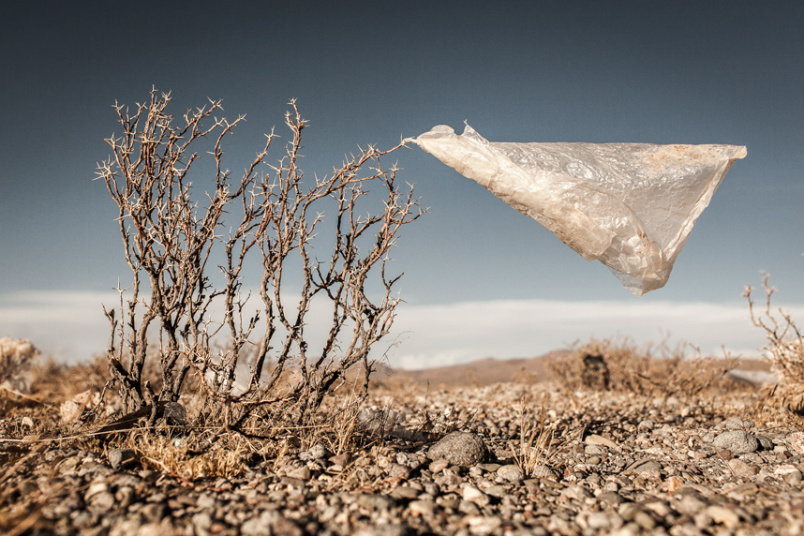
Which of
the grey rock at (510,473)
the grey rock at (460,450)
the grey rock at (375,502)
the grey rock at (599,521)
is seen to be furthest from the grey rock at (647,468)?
the grey rock at (375,502)

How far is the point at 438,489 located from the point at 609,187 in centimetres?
236

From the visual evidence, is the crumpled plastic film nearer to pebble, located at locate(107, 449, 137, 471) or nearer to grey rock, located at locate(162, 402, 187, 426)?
grey rock, located at locate(162, 402, 187, 426)

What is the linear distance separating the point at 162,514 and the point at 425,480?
4.45 ft

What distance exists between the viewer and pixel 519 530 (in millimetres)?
2553

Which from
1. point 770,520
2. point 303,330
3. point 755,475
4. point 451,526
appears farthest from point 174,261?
point 755,475

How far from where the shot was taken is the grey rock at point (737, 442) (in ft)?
13.8

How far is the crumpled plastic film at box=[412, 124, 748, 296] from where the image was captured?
393 centimetres

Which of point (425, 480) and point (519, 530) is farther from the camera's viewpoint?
point (425, 480)

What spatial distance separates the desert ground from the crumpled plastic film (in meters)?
1.39

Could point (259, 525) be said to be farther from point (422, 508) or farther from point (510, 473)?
point (510, 473)

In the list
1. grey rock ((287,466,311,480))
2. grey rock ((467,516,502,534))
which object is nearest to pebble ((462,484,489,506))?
grey rock ((467,516,502,534))

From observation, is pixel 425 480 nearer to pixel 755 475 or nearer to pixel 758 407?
pixel 755 475

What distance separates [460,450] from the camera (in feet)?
11.8

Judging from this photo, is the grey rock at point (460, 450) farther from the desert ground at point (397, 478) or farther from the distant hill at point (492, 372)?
the distant hill at point (492, 372)
